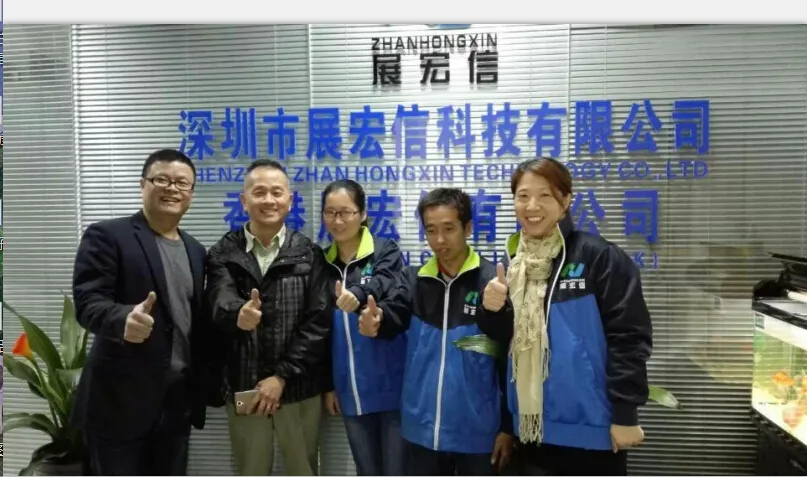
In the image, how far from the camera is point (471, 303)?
2.29m

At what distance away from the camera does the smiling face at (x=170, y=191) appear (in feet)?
7.98

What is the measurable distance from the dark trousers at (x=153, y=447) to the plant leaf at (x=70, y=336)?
0.31 metres

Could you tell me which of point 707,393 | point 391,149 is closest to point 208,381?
point 391,149

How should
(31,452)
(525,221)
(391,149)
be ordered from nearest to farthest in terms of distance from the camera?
(525,221)
(391,149)
(31,452)

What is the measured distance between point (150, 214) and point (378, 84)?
1.01m

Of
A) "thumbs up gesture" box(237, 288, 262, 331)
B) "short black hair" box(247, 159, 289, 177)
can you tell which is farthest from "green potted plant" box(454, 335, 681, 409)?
"short black hair" box(247, 159, 289, 177)

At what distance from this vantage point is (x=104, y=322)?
2.34 meters

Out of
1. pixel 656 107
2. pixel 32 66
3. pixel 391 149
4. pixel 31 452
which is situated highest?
pixel 32 66

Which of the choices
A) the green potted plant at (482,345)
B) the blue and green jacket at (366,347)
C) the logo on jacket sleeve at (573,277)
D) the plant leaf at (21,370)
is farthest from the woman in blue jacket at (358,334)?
the plant leaf at (21,370)

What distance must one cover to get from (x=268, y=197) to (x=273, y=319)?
0.46 metres

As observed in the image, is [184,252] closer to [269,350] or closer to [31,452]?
[269,350]

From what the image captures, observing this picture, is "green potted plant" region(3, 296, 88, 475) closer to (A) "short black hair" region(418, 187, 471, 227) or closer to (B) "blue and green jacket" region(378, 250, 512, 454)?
(B) "blue and green jacket" region(378, 250, 512, 454)

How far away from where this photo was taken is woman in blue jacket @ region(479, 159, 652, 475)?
218 cm

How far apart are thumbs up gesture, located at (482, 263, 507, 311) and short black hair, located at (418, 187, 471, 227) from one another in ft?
0.90
